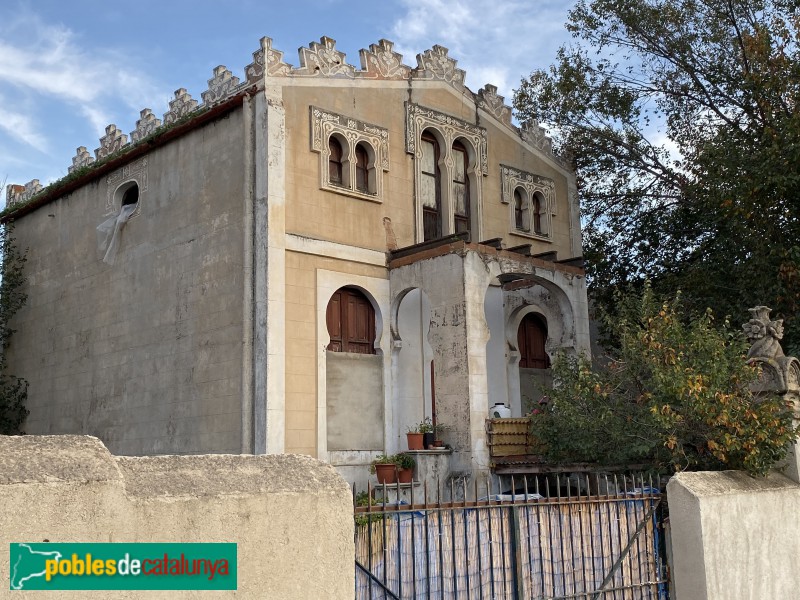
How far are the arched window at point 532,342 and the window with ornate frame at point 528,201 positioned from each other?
1973 millimetres

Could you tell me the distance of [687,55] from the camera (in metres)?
19.4

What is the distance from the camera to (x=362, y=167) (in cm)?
1777

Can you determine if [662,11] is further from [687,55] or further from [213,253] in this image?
[213,253]

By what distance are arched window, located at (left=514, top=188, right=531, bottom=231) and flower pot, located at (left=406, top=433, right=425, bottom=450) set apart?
6660 mm

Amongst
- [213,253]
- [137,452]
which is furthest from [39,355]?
[213,253]

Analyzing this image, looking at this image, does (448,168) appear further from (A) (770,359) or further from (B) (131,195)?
(A) (770,359)

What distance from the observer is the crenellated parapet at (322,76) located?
16422 mm

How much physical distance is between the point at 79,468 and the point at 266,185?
40.2 ft

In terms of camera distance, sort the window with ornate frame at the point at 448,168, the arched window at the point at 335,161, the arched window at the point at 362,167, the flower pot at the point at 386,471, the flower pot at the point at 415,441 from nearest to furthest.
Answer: the flower pot at the point at 386,471 < the flower pot at the point at 415,441 < the arched window at the point at 335,161 < the arched window at the point at 362,167 < the window with ornate frame at the point at 448,168

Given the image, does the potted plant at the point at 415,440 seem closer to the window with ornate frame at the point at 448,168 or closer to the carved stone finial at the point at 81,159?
the window with ornate frame at the point at 448,168

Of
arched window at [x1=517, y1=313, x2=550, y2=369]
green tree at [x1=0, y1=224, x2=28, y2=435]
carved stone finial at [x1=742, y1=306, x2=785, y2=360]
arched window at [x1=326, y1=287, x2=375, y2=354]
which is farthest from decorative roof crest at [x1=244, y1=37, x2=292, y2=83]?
carved stone finial at [x1=742, y1=306, x2=785, y2=360]

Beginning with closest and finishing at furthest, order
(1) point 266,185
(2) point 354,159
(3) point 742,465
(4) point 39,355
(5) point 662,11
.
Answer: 1. (3) point 742,465
2. (1) point 266,185
3. (2) point 354,159
4. (5) point 662,11
5. (4) point 39,355

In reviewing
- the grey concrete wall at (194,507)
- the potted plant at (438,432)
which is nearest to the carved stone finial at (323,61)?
the potted plant at (438,432)

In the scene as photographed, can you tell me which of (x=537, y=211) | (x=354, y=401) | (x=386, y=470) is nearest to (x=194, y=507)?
(x=386, y=470)
